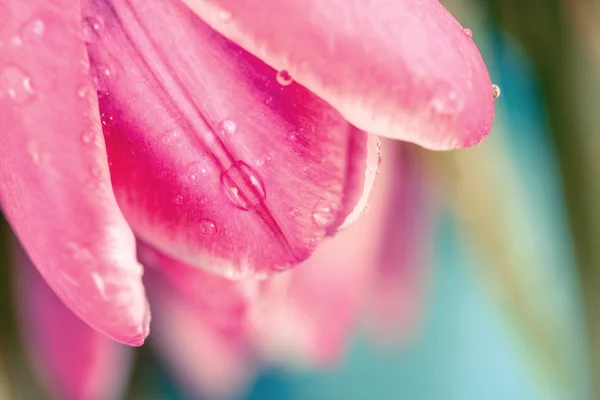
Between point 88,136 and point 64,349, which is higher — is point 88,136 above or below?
above

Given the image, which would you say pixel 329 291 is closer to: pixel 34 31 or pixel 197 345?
pixel 197 345

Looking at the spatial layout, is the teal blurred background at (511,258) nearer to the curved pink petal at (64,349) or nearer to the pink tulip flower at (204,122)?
the curved pink petal at (64,349)

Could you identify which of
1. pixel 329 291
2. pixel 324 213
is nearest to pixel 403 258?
pixel 329 291

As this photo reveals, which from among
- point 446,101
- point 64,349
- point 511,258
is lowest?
point 64,349

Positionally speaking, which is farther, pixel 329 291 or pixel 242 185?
pixel 329 291

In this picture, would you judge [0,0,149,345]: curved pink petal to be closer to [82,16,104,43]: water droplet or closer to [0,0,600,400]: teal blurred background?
[82,16,104,43]: water droplet

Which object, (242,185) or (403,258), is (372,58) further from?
(403,258)
